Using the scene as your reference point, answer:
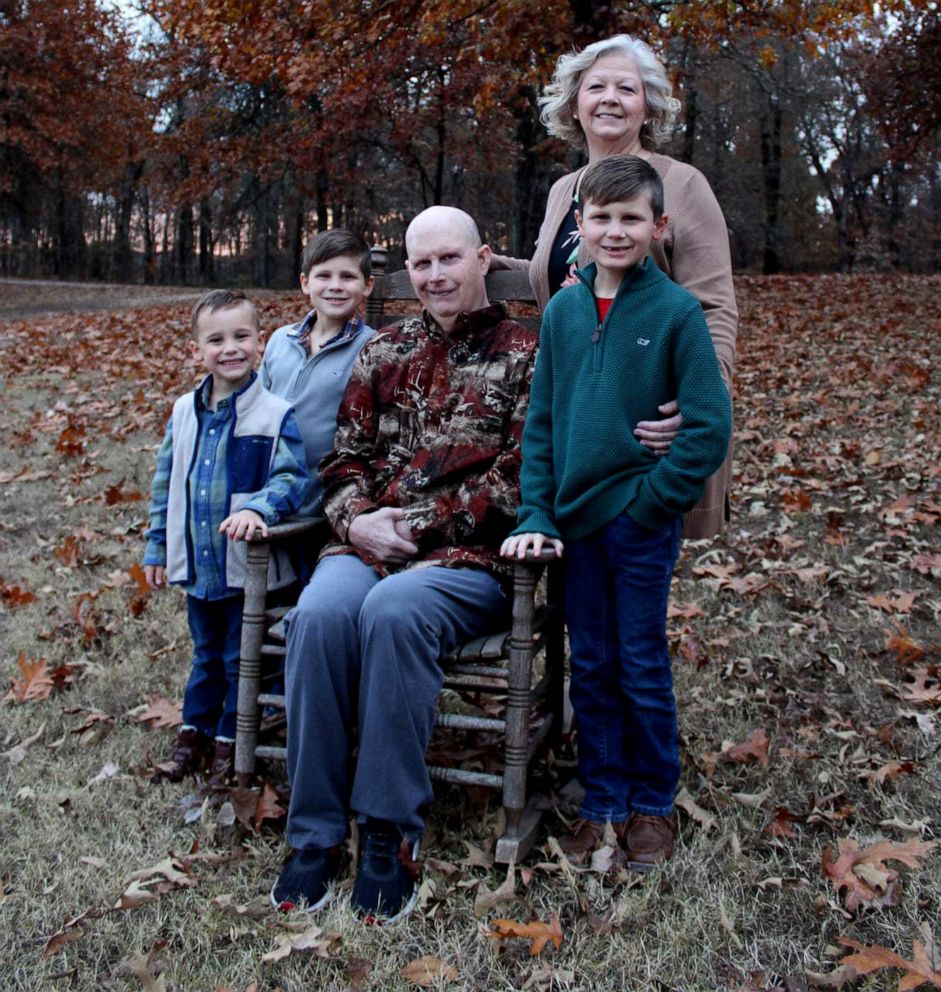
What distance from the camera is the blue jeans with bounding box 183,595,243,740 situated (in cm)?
352

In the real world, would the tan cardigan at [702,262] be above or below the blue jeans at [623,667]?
above

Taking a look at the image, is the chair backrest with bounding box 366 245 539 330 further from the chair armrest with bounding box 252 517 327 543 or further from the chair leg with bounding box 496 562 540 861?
the chair leg with bounding box 496 562 540 861

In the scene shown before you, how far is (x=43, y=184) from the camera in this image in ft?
99.4

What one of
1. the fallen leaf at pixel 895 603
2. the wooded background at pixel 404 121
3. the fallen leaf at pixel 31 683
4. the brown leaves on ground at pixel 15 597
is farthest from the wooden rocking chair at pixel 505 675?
the wooded background at pixel 404 121

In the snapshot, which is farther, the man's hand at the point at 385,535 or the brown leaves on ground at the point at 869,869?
the man's hand at the point at 385,535

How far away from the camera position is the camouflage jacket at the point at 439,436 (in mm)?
3166

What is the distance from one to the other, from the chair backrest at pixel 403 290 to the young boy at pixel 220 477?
2.12ft

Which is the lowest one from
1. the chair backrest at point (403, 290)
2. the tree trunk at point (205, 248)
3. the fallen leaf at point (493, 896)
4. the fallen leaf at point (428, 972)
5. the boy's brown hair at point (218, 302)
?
the fallen leaf at point (428, 972)

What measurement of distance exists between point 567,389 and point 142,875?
178 cm

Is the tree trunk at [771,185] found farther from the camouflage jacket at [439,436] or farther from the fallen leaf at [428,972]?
the fallen leaf at [428,972]


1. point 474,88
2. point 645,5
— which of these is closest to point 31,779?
point 645,5

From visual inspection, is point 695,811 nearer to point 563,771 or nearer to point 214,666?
point 563,771

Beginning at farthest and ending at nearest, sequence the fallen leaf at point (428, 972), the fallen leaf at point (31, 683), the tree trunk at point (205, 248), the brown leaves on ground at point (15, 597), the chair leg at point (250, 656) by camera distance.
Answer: the tree trunk at point (205, 248) → the brown leaves on ground at point (15, 597) → the fallen leaf at point (31, 683) → the chair leg at point (250, 656) → the fallen leaf at point (428, 972)

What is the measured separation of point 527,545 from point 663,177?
114cm
